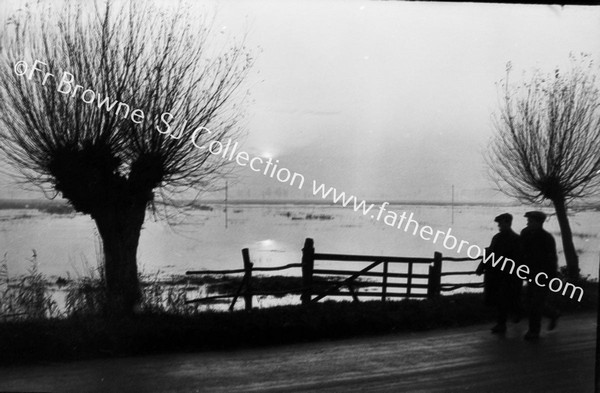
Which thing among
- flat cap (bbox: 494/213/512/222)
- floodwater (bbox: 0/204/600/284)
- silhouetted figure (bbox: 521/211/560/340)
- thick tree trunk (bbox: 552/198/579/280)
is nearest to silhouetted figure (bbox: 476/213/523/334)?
flat cap (bbox: 494/213/512/222)

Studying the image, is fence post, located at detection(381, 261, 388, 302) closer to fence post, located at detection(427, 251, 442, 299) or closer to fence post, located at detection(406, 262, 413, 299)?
fence post, located at detection(406, 262, 413, 299)

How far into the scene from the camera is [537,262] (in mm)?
5191

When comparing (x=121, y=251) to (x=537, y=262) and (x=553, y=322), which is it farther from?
(x=553, y=322)

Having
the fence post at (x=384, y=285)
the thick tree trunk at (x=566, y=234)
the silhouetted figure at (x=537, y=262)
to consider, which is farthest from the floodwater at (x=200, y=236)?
the thick tree trunk at (x=566, y=234)

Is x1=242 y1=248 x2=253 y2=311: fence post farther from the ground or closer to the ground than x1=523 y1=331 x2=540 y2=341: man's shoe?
farther from the ground

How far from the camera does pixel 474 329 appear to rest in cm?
555

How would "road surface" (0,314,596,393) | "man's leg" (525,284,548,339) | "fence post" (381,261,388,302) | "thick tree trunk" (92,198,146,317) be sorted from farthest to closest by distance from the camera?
"man's leg" (525,284,548,339)
"fence post" (381,261,388,302)
"thick tree trunk" (92,198,146,317)
"road surface" (0,314,596,393)

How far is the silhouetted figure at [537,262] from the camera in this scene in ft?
16.8

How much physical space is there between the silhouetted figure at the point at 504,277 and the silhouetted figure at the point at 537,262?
0.10 meters

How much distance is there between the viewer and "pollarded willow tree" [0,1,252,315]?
4.74m

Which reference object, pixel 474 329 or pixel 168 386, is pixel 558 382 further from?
pixel 168 386

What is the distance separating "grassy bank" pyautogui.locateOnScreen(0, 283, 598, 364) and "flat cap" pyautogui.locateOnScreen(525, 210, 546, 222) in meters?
0.81

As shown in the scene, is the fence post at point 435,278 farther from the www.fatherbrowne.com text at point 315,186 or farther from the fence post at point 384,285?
the fence post at point 384,285

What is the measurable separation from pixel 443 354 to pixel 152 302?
275 centimetres
